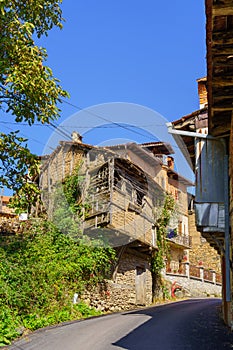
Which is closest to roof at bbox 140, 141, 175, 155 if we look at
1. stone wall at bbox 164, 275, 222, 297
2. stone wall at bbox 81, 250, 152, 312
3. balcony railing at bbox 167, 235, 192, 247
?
balcony railing at bbox 167, 235, 192, 247

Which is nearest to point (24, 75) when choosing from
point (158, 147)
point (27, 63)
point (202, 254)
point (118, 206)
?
point (27, 63)

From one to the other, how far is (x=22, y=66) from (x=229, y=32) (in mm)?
5484

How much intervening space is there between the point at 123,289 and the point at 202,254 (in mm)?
18924

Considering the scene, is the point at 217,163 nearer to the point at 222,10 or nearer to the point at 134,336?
the point at 134,336

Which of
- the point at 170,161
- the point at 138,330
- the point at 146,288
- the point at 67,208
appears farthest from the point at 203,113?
the point at 170,161

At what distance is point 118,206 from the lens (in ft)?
62.2

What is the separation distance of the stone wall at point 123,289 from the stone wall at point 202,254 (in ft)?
47.1

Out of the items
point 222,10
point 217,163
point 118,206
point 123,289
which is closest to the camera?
point 222,10

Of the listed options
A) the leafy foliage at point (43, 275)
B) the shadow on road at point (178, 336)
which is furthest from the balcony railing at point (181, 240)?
the shadow on road at point (178, 336)

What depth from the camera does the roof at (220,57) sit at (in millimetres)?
5566

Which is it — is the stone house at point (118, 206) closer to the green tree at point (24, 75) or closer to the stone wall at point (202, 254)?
the green tree at point (24, 75)

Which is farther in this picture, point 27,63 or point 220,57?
point 27,63

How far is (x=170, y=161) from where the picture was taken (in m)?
36.6

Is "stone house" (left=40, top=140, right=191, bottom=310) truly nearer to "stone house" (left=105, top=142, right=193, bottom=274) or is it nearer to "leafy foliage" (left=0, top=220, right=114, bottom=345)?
"leafy foliage" (left=0, top=220, right=114, bottom=345)
